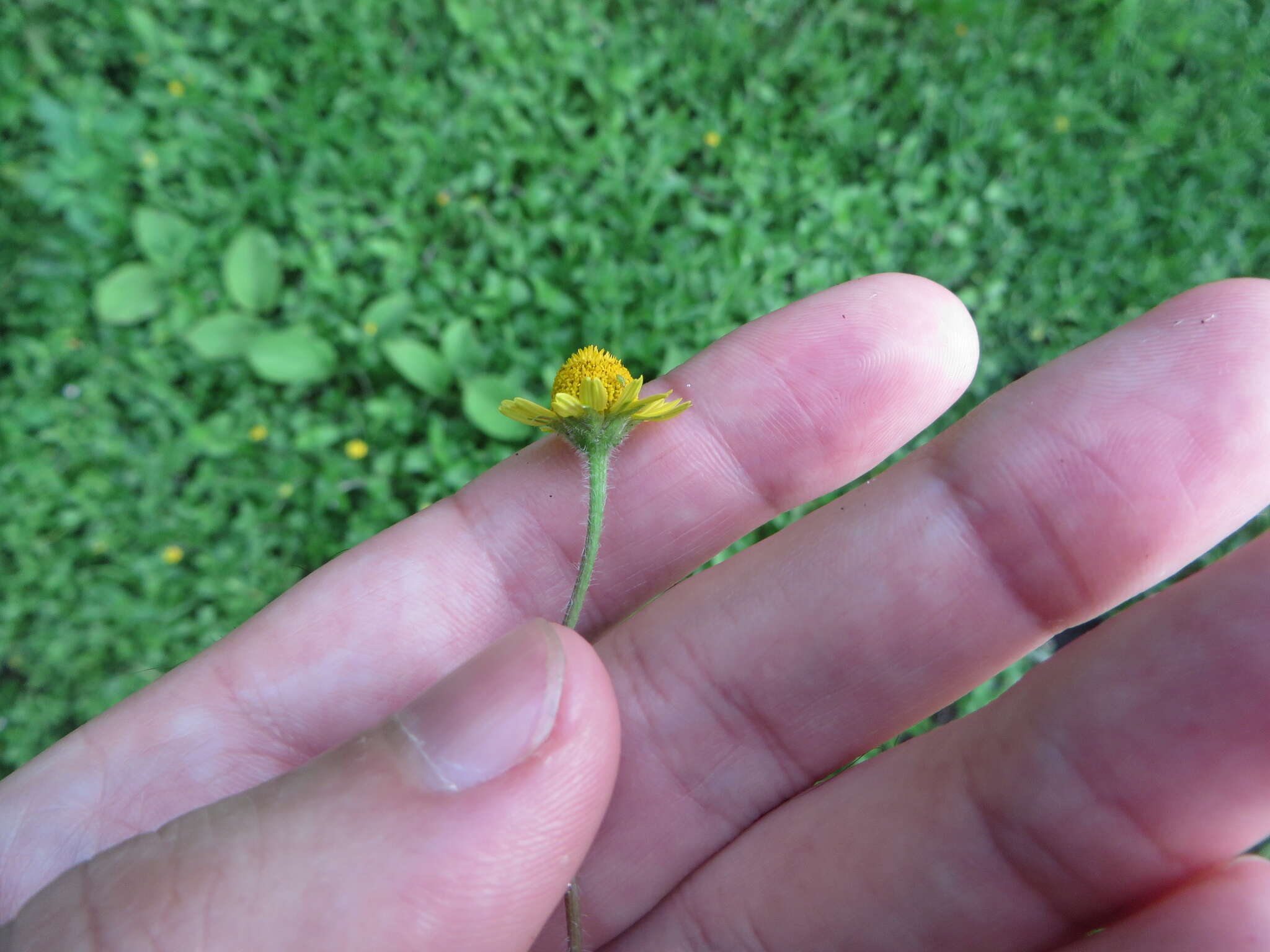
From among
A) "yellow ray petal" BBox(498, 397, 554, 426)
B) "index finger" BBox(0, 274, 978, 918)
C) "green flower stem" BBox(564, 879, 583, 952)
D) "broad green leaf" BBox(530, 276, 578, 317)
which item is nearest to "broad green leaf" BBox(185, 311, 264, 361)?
"broad green leaf" BBox(530, 276, 578, 317)

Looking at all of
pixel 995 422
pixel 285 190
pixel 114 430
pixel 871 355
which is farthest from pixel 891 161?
pixel 114 430

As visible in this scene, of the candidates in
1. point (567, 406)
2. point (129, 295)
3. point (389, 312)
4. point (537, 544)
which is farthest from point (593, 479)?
point (129, 295)

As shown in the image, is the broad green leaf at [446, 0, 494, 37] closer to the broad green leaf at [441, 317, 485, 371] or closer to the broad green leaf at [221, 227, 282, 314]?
the broad green leaf at [221, 227, 282, 314]

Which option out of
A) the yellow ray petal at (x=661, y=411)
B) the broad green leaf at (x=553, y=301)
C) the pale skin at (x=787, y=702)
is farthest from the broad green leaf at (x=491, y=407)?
the yellow ray petal at (x=661, y=411)

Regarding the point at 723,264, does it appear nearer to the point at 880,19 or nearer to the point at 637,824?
the point at 880,19

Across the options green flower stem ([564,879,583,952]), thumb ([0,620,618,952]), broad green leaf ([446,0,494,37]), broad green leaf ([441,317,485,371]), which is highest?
broad green leaf ([446,0,494,37])

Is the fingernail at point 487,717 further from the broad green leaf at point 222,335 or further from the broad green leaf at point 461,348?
the broad green leaf at point 222,335

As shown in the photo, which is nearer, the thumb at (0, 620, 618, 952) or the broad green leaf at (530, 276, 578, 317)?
the thumb at (0, 620, 618, 952)
